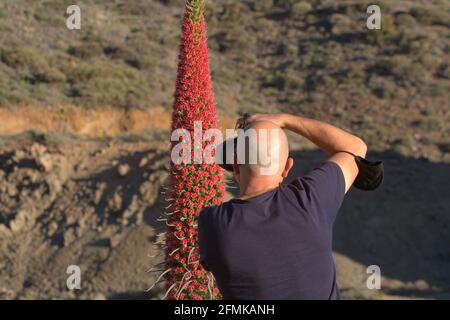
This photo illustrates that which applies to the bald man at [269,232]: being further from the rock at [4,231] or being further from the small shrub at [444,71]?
the small shrub at [444,71]

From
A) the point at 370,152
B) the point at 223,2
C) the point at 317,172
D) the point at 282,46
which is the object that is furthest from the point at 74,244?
the point at 223,2

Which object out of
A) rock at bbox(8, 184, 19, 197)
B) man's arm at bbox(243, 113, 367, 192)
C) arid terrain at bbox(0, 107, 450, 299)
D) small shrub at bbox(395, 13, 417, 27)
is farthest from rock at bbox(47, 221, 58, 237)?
small shrub at bbox(395, 13, 417, 27)

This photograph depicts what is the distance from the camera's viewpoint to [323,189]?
7.28 ft

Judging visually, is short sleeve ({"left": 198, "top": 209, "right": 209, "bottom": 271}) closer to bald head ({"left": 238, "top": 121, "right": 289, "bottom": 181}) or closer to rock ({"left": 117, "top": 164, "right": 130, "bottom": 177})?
bald head ({"left": 238, "top": 121, "right": 289, "bottom": 181})

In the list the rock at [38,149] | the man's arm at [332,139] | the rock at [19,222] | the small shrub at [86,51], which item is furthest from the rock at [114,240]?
the small shrub at [86,51]

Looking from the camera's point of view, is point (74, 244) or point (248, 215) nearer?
point (248, 215)

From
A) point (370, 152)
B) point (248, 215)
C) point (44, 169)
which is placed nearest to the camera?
point (248, 215)

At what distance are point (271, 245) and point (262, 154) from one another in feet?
0.94

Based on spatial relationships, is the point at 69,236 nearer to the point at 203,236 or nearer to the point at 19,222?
the point at 19,222

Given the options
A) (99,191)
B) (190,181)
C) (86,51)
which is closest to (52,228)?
(99,191)

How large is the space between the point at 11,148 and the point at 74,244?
14.3 ft

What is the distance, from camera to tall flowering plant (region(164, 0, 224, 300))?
407cm

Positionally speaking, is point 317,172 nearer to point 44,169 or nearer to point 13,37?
point 44,169

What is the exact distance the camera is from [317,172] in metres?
2.27
